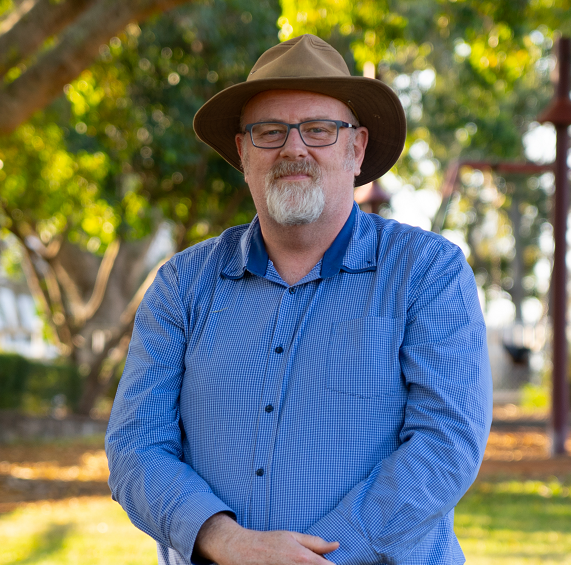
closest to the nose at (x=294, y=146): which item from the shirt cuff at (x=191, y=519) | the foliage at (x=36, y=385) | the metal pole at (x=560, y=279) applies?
the shirt cuff at (x=191, y=519)

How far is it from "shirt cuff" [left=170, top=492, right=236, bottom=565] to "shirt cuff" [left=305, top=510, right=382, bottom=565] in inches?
12.0

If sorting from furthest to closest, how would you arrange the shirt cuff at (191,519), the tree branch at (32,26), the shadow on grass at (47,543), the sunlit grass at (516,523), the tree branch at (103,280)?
the tree branch at (103,280) < the tree branch at (32,26) < the shadow on grass at (47,543) < the sunlit grass at (516,523) < the shirt cuff at (191,519)

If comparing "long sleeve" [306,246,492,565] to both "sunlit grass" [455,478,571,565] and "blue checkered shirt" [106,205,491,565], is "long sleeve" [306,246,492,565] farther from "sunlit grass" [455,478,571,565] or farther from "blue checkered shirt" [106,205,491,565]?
"sunlit grass" [455,478,571,565]

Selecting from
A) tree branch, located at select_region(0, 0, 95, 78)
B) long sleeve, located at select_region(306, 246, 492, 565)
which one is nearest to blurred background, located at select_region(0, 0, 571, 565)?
tree branch, located at select_region(0, 0, 95, 78)

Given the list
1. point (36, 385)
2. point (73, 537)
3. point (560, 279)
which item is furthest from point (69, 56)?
point (36, 385)

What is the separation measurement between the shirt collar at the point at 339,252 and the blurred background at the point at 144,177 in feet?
11.4

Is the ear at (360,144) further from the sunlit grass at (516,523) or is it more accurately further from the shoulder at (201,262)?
the sunlit grass at (516,523)

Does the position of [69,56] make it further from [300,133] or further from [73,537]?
[300,133]

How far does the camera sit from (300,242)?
8.07ft

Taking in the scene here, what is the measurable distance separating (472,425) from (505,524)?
180 inches

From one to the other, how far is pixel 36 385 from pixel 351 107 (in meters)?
13.7

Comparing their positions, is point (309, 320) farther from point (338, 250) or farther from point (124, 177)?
point (124, 177)

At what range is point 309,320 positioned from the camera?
2.30 metres

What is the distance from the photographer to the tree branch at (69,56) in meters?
6.64
